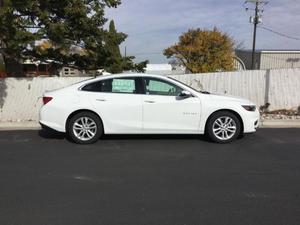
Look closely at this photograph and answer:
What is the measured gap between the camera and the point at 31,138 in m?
10.1

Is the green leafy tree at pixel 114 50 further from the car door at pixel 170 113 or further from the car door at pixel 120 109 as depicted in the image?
the car door at pixel 170 113

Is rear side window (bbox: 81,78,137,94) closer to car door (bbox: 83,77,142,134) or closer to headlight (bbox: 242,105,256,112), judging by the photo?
car door (bbox: 83,77,142,134)

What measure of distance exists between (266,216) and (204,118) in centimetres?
450

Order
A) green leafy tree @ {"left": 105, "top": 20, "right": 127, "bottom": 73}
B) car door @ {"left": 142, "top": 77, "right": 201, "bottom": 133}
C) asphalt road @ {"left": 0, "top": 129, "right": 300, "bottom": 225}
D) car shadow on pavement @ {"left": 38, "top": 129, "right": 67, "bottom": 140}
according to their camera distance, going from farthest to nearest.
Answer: green leafy tree @ {"left": 105, "top": 20, "right": 127, "bottom": 73} < car shadow on pavement @ {"left": 38, "top": 129, "right": 67, "bottom": 140} < car door @ {"left": 142, "top": 77, "right": 201, "bottom": 133} < asphalt road @ {"left": 0, "top": 129, "right": 300, "bottom": 225}

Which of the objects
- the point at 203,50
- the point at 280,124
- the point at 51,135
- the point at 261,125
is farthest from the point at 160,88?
the point at 203,50

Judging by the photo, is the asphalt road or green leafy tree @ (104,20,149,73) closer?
the asphalt road

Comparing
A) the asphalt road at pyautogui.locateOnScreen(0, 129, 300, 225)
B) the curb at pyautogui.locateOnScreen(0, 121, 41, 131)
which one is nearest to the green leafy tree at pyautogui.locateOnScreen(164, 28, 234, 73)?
the curb at pyautogui.locateOnScreen(0, 121, 41, 131)

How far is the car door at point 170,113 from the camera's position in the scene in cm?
931

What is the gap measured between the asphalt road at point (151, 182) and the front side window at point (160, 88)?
0.98 metres

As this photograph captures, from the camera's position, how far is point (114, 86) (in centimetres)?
955

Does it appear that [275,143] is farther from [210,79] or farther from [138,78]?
[210,79]

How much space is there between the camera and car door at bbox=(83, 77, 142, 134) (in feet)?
30.6

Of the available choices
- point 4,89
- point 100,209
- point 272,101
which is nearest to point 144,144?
point 100,209

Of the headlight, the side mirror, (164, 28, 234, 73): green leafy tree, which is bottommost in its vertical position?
the headlight
